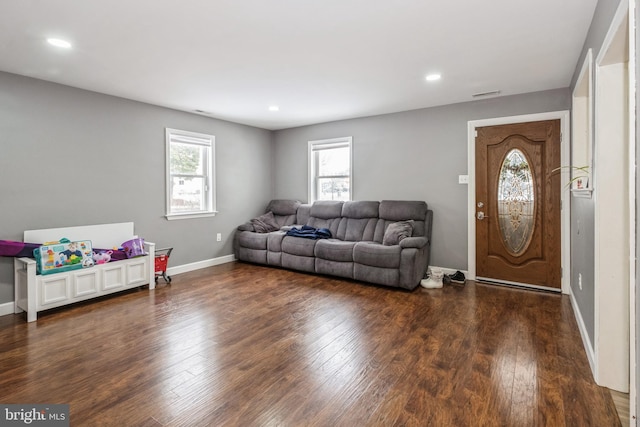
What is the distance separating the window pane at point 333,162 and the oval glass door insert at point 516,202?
2384 mm

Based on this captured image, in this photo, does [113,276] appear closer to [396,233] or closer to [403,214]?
[396,233]

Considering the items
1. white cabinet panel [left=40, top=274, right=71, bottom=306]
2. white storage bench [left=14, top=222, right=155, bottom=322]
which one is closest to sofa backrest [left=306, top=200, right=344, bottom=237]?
white storage bench [left=14, top=222, right=155, bottom=322]

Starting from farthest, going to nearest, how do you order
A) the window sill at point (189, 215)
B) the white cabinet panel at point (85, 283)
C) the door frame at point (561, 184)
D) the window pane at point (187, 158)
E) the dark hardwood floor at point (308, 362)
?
the window pane at point (187, 158) < the window sill at point (189, 215) < the door frame at point (561, 184) < the white cabinet panel at point (85, 283) < the dark hardwood floor at point (308, 362)

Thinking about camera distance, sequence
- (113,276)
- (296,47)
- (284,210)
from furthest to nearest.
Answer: (284,210) < (113,276) < (296,47)

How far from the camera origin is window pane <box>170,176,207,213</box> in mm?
4926

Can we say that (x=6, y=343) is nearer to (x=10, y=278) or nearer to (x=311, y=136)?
(x=10, y=278)

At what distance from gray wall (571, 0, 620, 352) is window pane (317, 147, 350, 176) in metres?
3.28

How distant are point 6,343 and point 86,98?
2.68 metres

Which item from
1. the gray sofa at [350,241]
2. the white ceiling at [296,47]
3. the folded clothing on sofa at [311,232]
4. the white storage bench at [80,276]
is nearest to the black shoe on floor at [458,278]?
the gray sofa at [350,241]

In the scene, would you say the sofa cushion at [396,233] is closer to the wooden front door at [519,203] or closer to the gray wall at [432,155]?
the gray wall at [432,155]

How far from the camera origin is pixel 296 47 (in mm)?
2824

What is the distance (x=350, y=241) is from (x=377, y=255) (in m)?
0.93

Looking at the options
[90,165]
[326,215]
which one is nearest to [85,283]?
[90,165]

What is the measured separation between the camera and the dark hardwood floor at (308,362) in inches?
71.5
